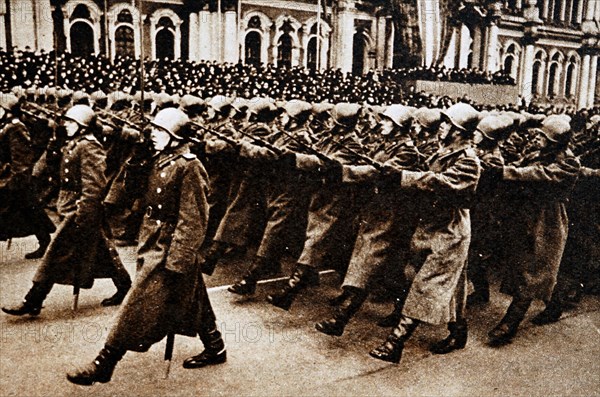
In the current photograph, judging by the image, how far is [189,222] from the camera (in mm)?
4414

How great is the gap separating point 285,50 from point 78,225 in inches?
962

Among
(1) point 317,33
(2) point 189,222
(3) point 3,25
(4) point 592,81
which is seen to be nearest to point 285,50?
(1) point 317,33

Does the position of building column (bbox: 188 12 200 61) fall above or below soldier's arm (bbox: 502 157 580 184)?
above

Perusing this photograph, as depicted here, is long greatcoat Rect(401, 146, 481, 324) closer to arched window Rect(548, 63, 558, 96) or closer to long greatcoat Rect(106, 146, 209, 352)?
long greatcoat Rect(106, 146, 209, 352)

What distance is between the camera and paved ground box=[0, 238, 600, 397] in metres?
4.76

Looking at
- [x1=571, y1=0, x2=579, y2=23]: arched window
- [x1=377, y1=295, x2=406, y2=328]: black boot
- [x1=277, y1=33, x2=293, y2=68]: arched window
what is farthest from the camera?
[x1=571, y1=0, x2=579, y2=23]: arched window

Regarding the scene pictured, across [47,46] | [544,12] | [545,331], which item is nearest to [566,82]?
[544,12]

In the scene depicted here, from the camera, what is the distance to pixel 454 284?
533cm

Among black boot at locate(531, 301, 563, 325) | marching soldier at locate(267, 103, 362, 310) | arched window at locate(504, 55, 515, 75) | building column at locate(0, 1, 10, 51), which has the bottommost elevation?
black boot at locate(531, 301, 563, 325)

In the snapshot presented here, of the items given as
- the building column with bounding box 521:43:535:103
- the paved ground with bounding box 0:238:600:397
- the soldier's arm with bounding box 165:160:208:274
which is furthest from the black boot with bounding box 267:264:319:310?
the building column with bounding box 521:43:535:103

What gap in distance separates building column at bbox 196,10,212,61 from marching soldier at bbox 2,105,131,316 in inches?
792

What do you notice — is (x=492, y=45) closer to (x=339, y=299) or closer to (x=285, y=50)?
(x=285, y=50)

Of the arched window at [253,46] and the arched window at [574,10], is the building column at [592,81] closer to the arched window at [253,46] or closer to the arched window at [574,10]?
the arched window at [574,10]

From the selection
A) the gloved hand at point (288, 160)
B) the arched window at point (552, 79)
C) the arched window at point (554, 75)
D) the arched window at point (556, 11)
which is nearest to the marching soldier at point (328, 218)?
the gloved hand at point (288, 160)
